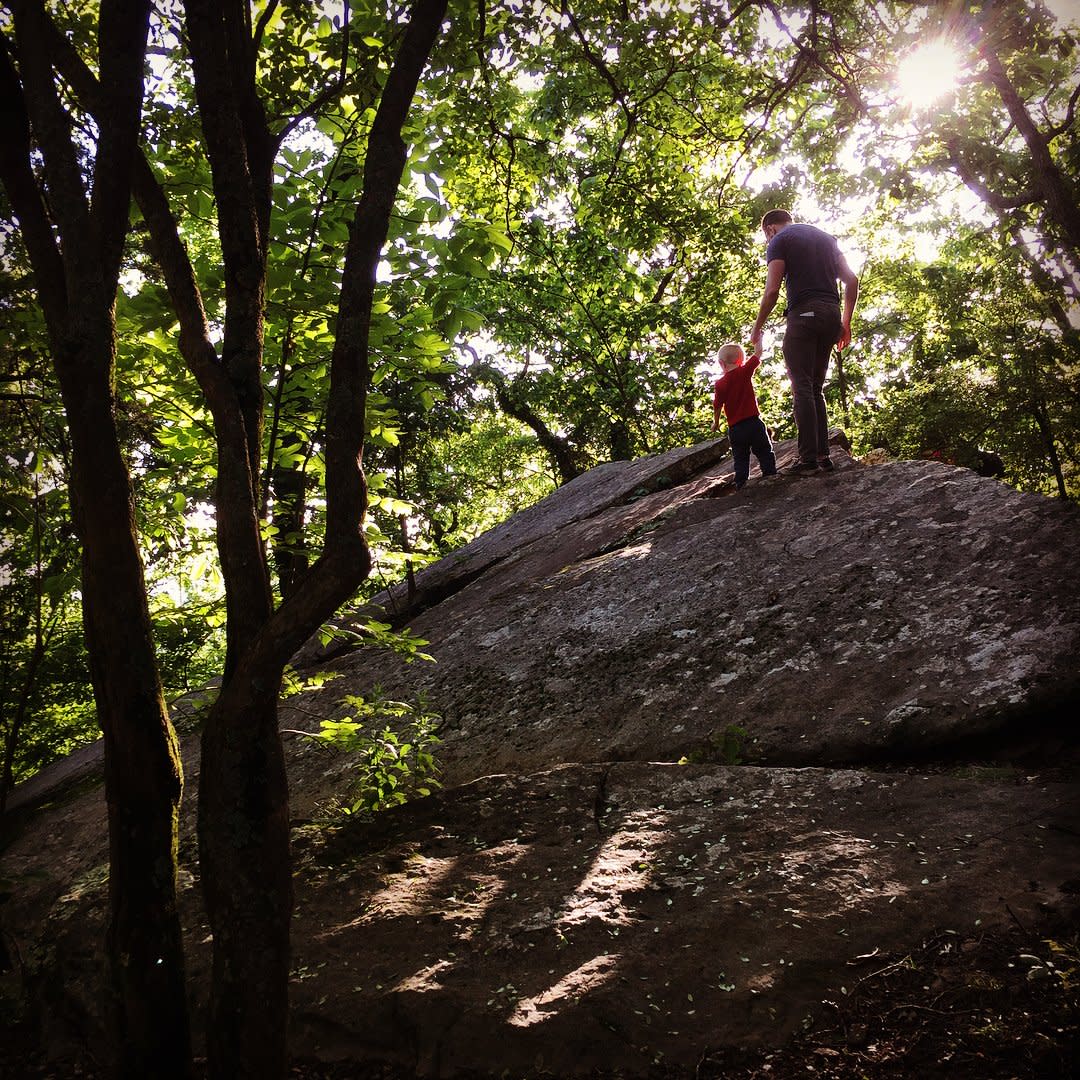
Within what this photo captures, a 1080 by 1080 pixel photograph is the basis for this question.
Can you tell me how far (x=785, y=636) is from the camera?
4773 millimetres

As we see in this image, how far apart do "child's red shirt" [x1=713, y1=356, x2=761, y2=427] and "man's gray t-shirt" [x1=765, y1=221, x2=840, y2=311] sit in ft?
2.73

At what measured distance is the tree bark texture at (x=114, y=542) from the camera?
2.41 meters

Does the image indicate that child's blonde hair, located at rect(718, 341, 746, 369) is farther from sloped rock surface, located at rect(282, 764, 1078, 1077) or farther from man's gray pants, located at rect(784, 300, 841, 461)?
sloped rock surface, located at rect(282, 764, 1078, 1077)

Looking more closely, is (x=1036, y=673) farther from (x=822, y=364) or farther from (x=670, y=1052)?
(x=822, y=364)

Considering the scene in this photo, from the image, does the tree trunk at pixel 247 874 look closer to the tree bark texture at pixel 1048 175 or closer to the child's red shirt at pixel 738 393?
the child's red shirt at pixel 738 393

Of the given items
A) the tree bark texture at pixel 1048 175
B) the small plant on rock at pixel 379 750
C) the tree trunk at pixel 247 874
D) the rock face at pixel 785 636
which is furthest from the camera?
the tree bark texture at pixel 1048 175

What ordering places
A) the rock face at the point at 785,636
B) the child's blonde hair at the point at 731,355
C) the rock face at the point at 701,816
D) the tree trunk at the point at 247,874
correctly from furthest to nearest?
1. the child's blonde hair at the point at 731,355
2. the rock face at the point at 785,636
3. the rock face at the point at 701,816
4. the tree trunk at the point at 247,874

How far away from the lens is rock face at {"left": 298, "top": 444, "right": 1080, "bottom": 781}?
3.86 metres

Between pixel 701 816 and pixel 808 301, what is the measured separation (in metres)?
4.68

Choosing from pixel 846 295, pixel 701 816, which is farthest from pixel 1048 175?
pixel 701 816

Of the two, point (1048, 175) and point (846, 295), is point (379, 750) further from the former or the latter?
point (1048, 175)

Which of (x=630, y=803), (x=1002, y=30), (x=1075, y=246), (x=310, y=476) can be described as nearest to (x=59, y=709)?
(x=310, y=476)

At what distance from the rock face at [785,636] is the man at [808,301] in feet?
3.25

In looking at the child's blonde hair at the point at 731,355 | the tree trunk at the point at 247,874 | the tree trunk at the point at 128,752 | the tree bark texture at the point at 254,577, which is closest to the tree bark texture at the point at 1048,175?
the child's blonde hair at the point at 731,355
